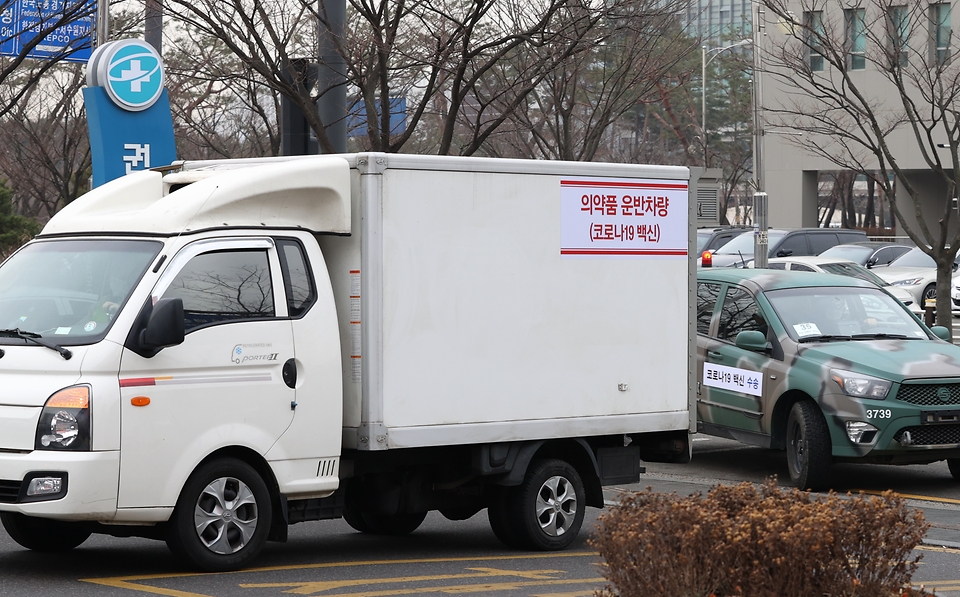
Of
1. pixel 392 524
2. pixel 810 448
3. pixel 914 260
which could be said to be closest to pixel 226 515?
pixel 392 524

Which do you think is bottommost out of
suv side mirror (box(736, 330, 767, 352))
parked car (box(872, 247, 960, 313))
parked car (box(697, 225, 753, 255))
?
suv side mirror (box(736, 330, 767, 352))

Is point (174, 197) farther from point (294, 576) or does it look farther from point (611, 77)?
point (611, 77)

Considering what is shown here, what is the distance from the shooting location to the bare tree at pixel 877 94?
792 inches

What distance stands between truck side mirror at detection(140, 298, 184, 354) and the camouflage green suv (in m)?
6.48

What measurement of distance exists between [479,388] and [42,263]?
2775mm

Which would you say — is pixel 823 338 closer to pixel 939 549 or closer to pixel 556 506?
pixel 939 549

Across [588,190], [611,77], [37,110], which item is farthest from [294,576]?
[37,110]

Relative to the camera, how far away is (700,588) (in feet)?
17.3

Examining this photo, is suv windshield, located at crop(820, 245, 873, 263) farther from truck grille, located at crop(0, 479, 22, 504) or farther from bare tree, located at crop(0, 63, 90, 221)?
truck grille, located at crop(0, 479, 22, 504)

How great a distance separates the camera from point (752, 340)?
1294cm

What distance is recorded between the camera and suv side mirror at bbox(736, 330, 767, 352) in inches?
509

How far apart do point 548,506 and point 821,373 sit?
377 cm

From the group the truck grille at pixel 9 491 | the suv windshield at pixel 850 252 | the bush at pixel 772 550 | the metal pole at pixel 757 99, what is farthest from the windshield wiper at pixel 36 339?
the suv windshield at pixel 850 252

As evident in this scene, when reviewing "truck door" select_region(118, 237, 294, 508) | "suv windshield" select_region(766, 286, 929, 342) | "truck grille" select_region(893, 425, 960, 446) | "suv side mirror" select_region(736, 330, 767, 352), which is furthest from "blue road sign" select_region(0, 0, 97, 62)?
"truck grille" select_region(893, 425, 960, 446)
